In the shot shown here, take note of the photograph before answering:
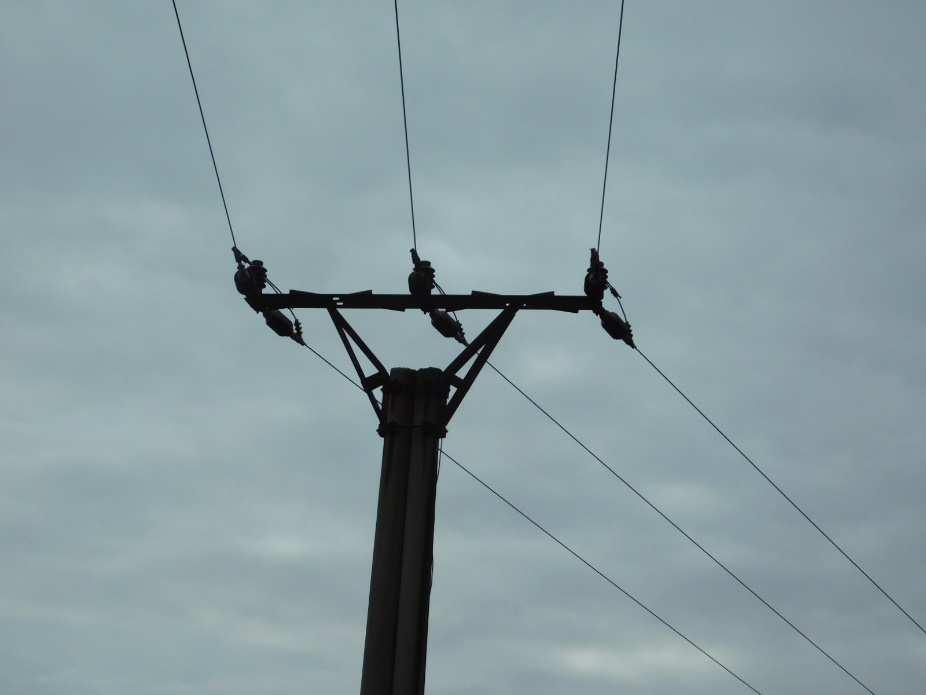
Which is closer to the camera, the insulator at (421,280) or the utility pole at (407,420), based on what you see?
the utility pole at (407,420)

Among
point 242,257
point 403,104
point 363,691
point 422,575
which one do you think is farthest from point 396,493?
point 403,104

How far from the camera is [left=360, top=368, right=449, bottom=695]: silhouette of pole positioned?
1000 cm

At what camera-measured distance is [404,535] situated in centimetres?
1048

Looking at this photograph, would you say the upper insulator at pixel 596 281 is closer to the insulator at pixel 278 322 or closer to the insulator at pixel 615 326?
the insulator at pixel 615 326

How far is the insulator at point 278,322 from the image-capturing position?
12062 mm

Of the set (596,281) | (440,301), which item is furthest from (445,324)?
(596,281)

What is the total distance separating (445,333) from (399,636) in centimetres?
287

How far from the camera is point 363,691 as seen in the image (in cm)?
993

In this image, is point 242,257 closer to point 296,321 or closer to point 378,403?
point 296,321

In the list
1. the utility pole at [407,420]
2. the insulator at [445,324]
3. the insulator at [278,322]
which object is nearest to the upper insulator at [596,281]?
the utility pole at [407,420]

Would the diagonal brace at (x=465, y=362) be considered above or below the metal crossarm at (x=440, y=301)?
below

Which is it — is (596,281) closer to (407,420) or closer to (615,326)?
(615,326)

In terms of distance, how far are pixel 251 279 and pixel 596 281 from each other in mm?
3143

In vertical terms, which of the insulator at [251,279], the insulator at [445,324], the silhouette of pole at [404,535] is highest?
the insulator at [251,279]
